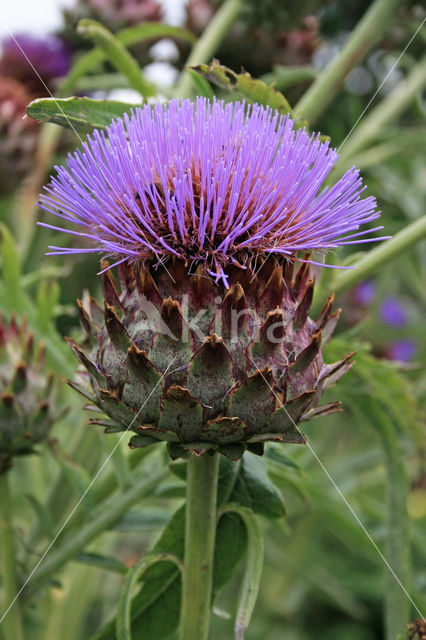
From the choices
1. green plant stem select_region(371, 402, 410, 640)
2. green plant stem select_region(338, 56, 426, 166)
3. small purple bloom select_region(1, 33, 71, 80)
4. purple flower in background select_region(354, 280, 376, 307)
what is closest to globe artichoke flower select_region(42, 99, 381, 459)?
green plant stem select_region(371, 402, 410, 640)

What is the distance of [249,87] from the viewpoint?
84cm

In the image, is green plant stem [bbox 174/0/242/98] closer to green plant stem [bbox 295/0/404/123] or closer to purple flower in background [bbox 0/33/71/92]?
green plant stem [bbox 295/0/404/123]

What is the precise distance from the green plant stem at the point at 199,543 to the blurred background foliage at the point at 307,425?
0.32 ft

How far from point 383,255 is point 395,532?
377mm

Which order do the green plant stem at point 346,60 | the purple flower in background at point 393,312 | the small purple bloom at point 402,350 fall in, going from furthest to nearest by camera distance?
the purple flower in background at point 393,312 → the small purple bloom at point 402,350 → the green plant stem at point 346,60

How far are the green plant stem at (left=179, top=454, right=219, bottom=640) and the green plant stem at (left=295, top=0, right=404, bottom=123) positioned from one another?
1.84 feet

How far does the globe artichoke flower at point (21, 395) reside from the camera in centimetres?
92

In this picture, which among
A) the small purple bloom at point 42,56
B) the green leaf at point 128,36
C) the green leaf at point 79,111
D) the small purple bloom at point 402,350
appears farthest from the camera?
the small purple bloom at point 402,350

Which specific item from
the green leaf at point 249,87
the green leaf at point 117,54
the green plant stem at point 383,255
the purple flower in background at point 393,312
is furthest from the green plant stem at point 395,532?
the purple flower in background at point 393,312

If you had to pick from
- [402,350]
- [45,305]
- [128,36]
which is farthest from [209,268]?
[402,350]

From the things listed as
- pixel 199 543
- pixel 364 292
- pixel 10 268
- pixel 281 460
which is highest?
pixel 364 292

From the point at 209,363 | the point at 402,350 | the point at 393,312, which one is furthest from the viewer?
the point at 393,312

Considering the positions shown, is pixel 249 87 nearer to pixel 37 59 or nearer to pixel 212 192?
pixel 212 192

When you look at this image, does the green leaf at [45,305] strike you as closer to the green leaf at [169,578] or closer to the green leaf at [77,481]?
the green leaf at [77,481]
